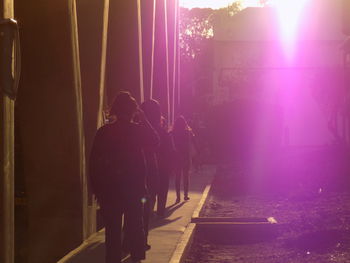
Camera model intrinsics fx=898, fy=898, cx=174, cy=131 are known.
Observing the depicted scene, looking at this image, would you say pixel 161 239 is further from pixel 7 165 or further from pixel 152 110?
pixel 7 165

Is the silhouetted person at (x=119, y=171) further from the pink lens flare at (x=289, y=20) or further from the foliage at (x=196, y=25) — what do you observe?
the pink lens flare at (x=289, y=20)

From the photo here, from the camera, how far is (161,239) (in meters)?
11.8

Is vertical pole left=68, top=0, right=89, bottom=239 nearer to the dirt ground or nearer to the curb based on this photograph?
the curb

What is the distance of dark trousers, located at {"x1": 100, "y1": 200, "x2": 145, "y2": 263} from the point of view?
8.34 metres

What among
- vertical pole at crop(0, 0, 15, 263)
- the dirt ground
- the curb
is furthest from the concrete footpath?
vertical pole at crop(0, 0, 15, 263)

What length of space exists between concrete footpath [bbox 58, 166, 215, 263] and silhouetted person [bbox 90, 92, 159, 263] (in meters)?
1.26

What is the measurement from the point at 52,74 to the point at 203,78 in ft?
175

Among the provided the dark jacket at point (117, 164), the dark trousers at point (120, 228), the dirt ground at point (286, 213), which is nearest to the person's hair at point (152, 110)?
the dirt ground at point (286, 213)

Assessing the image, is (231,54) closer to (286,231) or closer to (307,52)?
(307,52)

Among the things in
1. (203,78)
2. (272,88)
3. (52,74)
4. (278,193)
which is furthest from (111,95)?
(272,88)

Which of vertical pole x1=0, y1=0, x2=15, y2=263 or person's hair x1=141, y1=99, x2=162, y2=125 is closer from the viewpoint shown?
vertical pole x1=0, y1=0, x2=15, y2=263

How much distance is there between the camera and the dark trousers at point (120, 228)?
Answer: 8344 millimetres

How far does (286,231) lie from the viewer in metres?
13.9

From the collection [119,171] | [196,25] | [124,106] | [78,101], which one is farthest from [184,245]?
[196,25]
